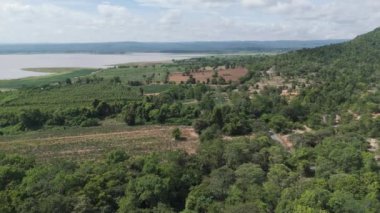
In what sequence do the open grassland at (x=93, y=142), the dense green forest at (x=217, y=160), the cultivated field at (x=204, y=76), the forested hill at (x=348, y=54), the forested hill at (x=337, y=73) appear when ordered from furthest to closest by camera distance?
the forested hill at (x=348, y=54) < the cultivated field at (x=204, y=76) < the forested hill at (x=337, y=73) < the open grassland at (x=93, y=142) < the dense green forest at (x=217, y=160)

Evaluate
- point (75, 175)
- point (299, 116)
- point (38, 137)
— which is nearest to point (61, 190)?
point (75, 175)

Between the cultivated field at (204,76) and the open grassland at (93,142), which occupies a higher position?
the cultivated field at (204,76)

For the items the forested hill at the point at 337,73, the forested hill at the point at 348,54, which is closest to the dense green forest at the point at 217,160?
the forested hill at the point at 337,73

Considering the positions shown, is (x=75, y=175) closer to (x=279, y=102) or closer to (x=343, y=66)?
(x=279, y=102)

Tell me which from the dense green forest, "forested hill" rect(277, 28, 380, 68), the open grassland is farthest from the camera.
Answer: "forested hill" rect(277, 28, 380, 68)

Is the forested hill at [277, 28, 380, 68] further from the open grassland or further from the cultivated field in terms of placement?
the open grassland

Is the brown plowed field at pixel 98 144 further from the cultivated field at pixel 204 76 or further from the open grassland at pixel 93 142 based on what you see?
the cultivated field at pixel 204 76

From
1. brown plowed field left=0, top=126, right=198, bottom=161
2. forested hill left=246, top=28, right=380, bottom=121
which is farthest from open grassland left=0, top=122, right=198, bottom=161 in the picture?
forested hill left=246, top=28, right=380, bottom=121
